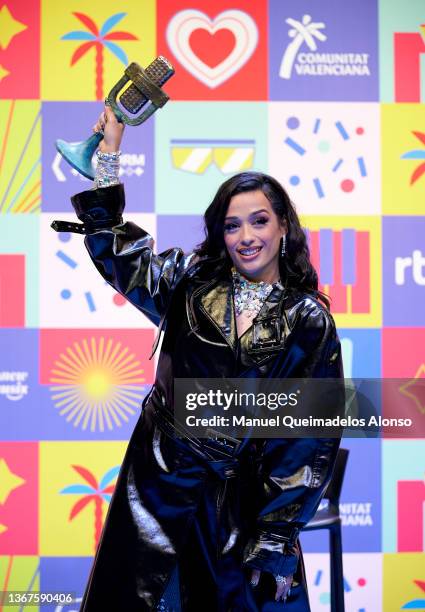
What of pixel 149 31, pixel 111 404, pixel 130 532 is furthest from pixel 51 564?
pixel 149 31

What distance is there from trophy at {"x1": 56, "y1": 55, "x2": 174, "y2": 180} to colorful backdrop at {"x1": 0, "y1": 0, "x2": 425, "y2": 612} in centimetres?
132

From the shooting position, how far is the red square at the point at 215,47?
2.97m

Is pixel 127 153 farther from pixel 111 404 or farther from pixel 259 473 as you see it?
pixel 259 473

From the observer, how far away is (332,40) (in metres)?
3.01

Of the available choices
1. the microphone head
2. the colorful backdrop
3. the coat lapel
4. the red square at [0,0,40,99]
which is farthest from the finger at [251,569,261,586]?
the red square at [0,0,40,99]

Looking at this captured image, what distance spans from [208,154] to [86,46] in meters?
0.62

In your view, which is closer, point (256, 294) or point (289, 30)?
point (256, 294)

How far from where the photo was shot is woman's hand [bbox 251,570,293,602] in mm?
1565

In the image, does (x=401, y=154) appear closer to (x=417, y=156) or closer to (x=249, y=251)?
(x=417, y=156)

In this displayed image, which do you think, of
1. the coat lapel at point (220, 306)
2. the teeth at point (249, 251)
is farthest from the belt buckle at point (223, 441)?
the teeth at point (249, 251)

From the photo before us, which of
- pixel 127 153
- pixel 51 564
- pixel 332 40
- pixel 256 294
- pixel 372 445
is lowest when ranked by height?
pixel 51 564

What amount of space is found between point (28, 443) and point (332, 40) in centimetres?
196

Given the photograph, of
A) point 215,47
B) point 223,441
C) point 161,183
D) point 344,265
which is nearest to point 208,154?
point 161,183

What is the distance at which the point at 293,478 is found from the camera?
1.55 metres
